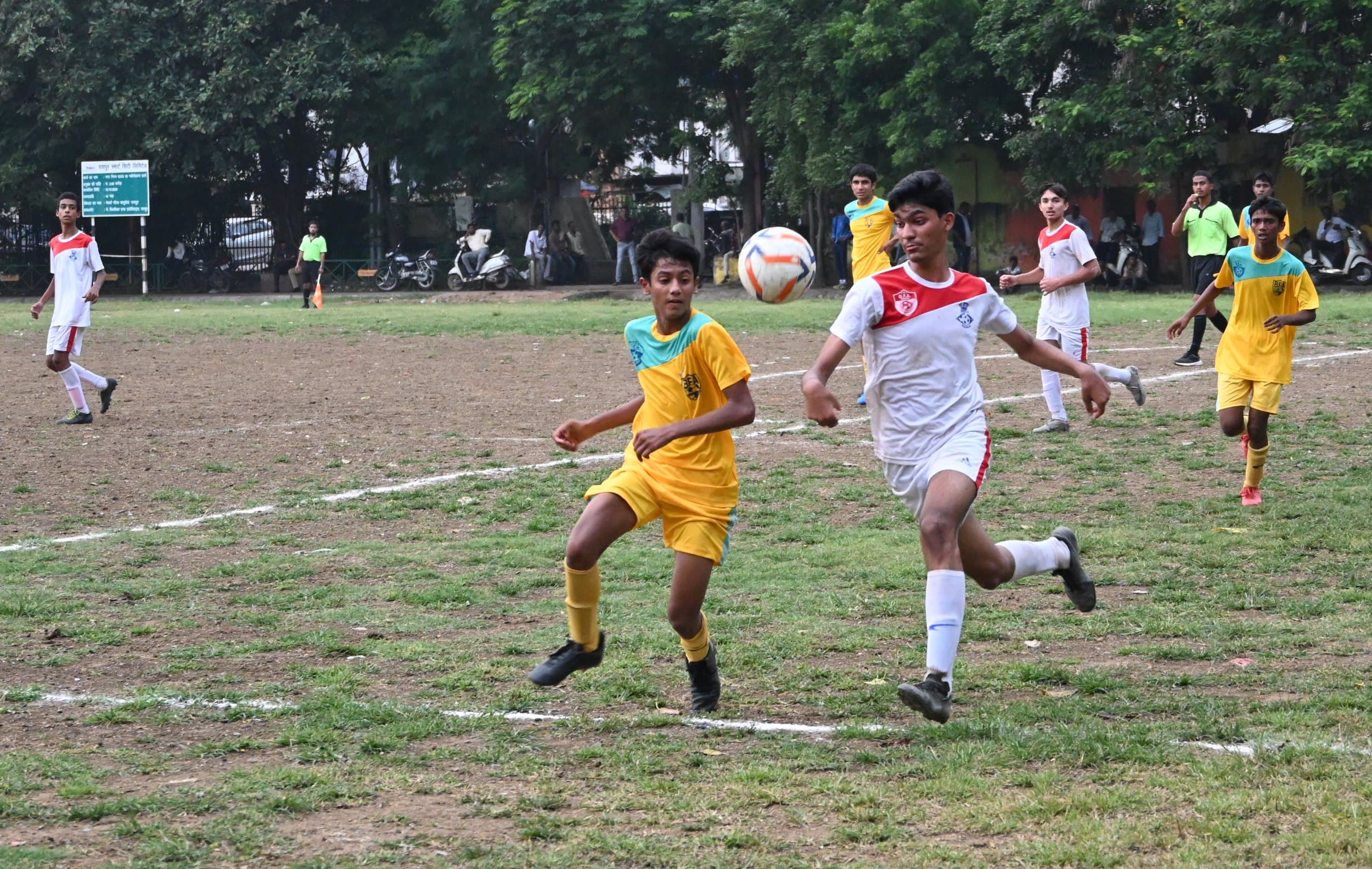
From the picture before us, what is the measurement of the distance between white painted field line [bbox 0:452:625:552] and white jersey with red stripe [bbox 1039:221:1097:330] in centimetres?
356

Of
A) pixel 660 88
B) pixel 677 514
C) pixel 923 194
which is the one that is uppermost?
pixel 660 88

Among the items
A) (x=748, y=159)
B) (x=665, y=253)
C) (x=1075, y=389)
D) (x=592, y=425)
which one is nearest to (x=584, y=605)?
(x=592, y=425)

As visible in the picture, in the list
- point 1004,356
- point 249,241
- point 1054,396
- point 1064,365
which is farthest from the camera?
point 249,241

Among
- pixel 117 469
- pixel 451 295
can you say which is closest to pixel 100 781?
pixel 117 469

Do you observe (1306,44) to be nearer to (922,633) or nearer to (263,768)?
(922,633)

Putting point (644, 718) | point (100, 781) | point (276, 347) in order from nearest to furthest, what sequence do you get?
point (100, 781) < point (644, 718) < point (276, 347)

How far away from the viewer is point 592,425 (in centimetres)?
565

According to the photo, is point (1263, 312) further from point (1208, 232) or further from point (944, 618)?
point (1208, 232)

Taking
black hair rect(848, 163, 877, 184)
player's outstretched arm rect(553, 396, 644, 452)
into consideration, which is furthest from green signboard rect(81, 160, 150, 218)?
player's outstretched arm rect(553, 396, 644, 452)

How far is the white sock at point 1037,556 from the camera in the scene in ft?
19.0

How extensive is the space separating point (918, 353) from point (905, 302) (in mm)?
176

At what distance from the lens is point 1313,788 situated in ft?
14.0

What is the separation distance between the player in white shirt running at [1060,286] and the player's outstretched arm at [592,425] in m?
6.54

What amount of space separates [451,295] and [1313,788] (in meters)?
33.3
